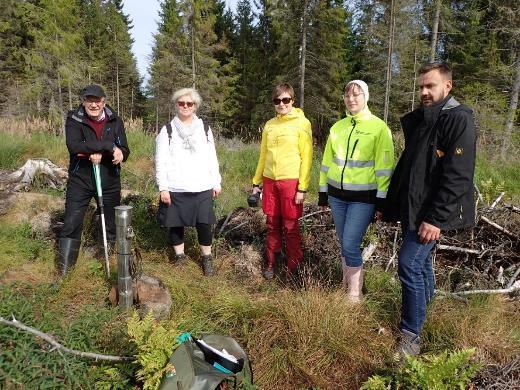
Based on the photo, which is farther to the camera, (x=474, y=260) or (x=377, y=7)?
(x=377, y=7)

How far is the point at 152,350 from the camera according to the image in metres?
1.99

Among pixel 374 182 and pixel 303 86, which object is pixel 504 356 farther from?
pixel 303 86

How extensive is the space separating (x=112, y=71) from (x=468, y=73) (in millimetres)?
29819

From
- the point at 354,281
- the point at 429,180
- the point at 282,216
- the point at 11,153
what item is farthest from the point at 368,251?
the point at 11,153

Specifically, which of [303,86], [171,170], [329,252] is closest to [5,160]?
[171,170]

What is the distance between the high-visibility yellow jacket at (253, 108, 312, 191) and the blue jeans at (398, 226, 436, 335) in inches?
51.1

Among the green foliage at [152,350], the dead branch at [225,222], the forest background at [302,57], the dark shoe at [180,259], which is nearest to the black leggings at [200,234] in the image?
the dark shoe at [180,259]

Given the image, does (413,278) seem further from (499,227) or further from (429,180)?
(499,227)

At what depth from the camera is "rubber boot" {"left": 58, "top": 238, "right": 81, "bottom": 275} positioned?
330 cm

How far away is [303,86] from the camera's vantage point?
63.3 ft

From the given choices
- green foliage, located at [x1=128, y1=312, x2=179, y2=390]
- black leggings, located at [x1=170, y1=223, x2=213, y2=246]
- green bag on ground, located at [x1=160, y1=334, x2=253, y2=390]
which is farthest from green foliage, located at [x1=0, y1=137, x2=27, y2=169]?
green bag on ground, located at [x1=160, y1=334, x2=253, y2=390]

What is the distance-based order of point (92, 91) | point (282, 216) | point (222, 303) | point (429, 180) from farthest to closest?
point (282, 216) → point (92, 91) → point (222, 303) → point (429, 180)

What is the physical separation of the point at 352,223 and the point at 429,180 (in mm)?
780

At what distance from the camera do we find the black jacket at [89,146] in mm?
3234
